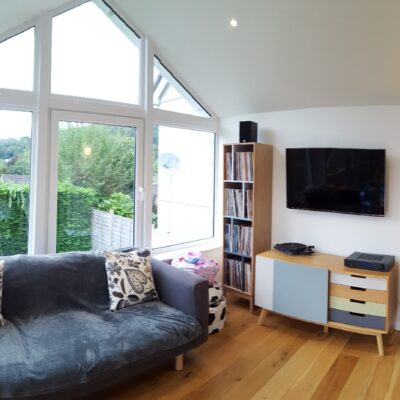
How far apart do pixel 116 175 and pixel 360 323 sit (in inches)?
95.2

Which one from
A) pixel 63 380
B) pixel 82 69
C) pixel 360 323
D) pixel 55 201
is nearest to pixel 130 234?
pixel 55 201

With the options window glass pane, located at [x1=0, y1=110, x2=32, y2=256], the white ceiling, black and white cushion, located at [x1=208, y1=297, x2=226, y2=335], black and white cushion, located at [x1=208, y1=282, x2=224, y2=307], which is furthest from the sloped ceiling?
black and white cushion, located at [x1=208, y1=297, x2=226, y2=335]

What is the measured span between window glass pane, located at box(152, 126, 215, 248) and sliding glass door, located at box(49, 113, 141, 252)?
321 millimetres

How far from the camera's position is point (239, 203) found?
12.4 ft

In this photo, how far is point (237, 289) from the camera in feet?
12.5

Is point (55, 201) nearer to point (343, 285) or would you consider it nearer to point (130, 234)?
point (130, 234)

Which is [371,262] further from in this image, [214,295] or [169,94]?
[169,94]

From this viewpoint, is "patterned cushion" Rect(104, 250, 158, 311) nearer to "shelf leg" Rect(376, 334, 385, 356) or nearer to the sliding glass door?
the sliding glass door

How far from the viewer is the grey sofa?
6.23ft

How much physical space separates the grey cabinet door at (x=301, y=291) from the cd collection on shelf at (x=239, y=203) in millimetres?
632

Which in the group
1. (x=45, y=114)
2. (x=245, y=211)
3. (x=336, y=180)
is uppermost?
(x=45, y=114)

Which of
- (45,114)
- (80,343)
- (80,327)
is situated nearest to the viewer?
(80,343)

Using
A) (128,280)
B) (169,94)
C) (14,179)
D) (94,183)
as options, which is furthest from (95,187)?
(169,94)

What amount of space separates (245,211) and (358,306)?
4.37ft
